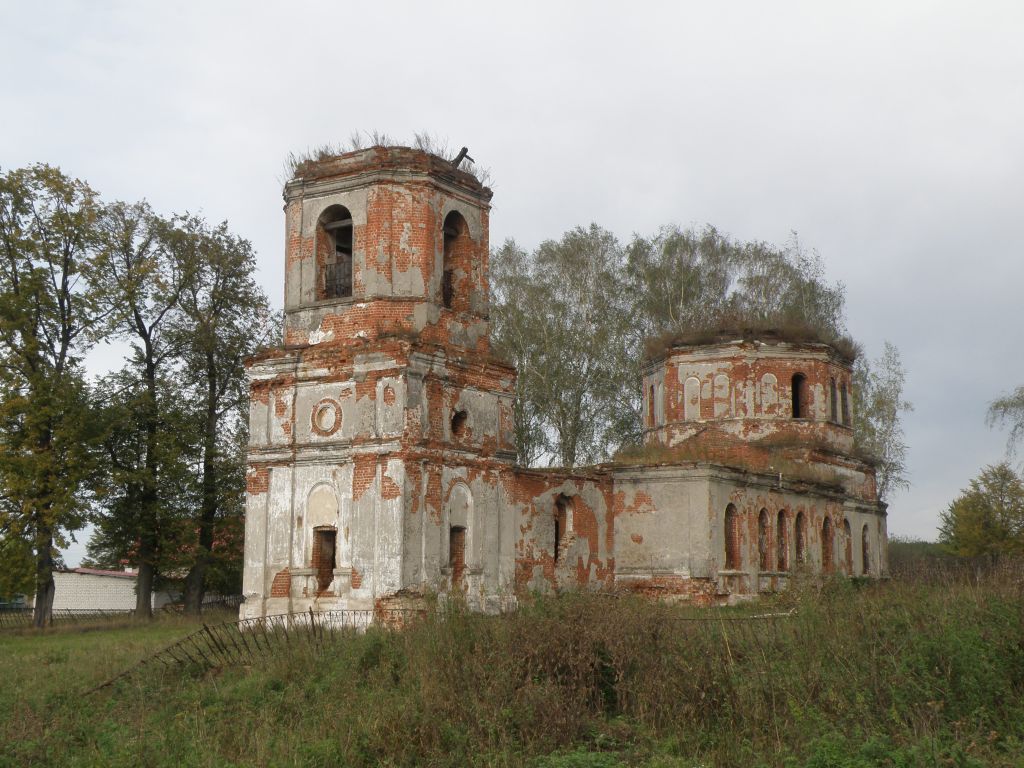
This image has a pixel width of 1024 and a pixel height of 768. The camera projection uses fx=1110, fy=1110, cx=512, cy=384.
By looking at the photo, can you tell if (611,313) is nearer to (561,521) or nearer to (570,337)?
(570,337)

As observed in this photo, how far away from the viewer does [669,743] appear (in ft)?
31.7

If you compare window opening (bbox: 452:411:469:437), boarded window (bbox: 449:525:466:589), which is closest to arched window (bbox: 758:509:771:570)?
boarded window (bbox: 449:525:466:589)

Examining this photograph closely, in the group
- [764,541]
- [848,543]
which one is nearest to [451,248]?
[764,541]

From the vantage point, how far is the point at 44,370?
26.4 m

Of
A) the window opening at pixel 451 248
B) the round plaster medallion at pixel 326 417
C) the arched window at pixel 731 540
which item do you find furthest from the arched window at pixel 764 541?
the round plaster medallion at pixel 326 417

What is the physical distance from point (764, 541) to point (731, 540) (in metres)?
1.62

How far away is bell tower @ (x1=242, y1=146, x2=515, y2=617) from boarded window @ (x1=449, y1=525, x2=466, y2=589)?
0.02 meters

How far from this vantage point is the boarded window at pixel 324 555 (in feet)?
60.8

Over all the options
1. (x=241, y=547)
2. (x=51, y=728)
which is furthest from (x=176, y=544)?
(x=51, y=728)

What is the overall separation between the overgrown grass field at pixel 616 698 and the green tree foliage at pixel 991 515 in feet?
89.0

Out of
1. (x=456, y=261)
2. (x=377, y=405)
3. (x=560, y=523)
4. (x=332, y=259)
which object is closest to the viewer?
(x=377, y=405)

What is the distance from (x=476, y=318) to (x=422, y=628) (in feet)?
27.6

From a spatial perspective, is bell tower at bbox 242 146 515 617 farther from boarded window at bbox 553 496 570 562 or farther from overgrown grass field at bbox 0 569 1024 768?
overgrown grass field at bbox 0 569 1024 768

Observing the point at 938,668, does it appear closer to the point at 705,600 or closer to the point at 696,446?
the point at 705,600
